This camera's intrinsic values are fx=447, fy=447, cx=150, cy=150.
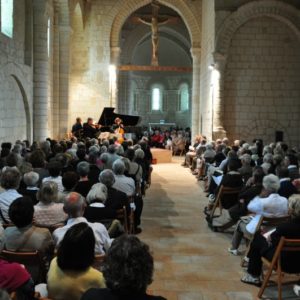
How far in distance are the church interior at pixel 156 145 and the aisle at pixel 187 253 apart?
2 centimetres

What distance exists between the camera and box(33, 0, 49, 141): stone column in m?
12.0

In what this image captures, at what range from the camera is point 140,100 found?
29734mm

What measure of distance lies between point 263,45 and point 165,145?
7672 millimetres

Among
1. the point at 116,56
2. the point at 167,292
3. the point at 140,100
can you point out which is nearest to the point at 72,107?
the point at 116,56

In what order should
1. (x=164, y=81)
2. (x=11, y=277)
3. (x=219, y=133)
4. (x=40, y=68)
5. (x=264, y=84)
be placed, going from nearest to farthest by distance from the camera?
(x=11, y=277)
(x=40, y=68)
(x=219, y=133)
(x=264, y=84)
(x=164, y=81)

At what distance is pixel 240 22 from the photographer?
1412 centimetres

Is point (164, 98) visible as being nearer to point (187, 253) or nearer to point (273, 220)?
point (187, 253)

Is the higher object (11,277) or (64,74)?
(64,74)

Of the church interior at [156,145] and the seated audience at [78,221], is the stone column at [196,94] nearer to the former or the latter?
the church interior at [156,145]

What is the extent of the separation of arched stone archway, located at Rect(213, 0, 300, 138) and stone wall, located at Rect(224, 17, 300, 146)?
0.23m

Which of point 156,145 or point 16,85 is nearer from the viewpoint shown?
point 16,85

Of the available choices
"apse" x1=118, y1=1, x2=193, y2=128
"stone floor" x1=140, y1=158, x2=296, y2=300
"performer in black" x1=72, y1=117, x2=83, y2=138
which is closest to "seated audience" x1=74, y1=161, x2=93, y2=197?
"stone floor" x1=140, y1=158, x2=296, y2=300

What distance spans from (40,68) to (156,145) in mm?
9260

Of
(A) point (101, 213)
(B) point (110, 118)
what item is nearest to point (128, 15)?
(B) point (110, 118)
